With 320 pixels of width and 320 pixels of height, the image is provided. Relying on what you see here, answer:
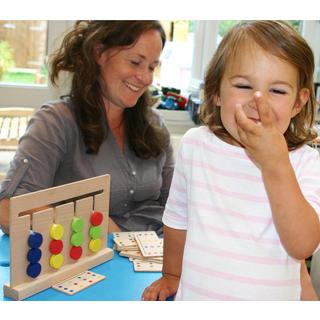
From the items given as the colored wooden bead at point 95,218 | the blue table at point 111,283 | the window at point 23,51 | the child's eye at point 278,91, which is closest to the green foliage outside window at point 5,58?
the window at point 23,51

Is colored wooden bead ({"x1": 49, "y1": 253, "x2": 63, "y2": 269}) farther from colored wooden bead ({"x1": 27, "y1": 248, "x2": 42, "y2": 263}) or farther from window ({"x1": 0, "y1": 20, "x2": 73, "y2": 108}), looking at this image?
window ({"x1": 0, "y1": 20, "x2": 73, "y2": 108})

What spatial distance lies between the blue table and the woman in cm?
32

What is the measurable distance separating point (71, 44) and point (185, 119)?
125 centimetres

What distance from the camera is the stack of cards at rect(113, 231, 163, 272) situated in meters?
1.17

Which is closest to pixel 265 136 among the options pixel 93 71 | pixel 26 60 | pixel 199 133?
pixel 199 133

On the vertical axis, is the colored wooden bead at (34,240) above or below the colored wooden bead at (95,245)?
above

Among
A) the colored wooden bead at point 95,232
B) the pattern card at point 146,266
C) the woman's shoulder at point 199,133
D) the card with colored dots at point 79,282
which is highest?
the woman's shoulder at point 199,133

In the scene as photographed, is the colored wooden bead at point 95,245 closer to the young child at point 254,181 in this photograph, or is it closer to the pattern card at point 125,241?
the pattern card at point 125,241

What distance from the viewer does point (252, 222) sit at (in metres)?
0.83

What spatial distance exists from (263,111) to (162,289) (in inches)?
18.4

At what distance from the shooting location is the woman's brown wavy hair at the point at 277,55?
32.6 inches

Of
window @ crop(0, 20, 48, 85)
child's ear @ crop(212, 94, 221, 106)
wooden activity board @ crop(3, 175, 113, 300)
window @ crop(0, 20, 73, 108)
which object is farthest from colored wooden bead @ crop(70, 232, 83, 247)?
window @ crop(0, 20, 48, 85)

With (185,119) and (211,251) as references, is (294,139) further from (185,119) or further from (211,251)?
(185,119)

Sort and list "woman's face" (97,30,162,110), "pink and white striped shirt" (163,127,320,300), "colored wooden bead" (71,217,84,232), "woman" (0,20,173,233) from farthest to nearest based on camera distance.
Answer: "woman's face" (97,30,162,110), "woman" (0,20,173,233), "colored wooden bead" (71,217,84,232), "pink and white striped shirt" (163,127,320,300)
